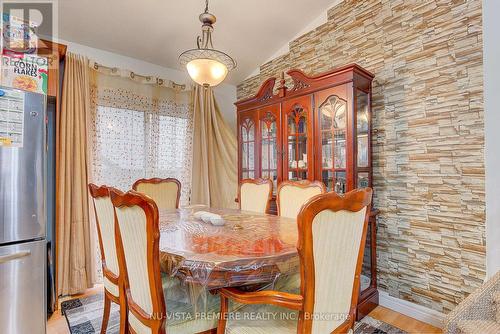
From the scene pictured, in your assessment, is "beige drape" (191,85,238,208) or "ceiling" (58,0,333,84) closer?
"ceiling" (58,0,333,84)

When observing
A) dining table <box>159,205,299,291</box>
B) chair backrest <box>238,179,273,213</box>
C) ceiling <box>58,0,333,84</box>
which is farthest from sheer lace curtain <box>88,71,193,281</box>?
dining table <box>159,205,299,291</box>

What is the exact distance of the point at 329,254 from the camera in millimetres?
954

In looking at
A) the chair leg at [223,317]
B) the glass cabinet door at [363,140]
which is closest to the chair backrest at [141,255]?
the chair leg at [223,317]

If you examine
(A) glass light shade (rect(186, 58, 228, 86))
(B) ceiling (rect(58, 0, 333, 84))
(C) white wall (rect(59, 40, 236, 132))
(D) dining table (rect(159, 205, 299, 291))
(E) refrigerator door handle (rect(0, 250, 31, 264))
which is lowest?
(E) refrigerator door handle (rect(0, 250, 31, 264))

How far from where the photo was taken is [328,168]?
227cm

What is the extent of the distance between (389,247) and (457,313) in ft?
3.41

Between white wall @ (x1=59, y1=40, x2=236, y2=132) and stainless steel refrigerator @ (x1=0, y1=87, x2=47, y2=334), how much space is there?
134 cm

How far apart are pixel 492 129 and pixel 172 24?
8.94 feet

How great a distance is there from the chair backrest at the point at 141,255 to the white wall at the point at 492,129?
1.94 meters

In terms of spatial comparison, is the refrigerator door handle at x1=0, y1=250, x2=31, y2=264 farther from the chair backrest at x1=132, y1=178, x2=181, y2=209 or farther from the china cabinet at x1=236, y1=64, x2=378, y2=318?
the china cabinet at x1=236, y1=64, x2=378, y2=318

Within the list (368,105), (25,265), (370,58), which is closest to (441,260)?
(368,105)

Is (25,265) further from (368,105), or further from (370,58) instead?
(370,58)

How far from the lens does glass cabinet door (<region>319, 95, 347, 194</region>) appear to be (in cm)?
215

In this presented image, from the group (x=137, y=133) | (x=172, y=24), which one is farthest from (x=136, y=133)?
(x=172, y=24)
